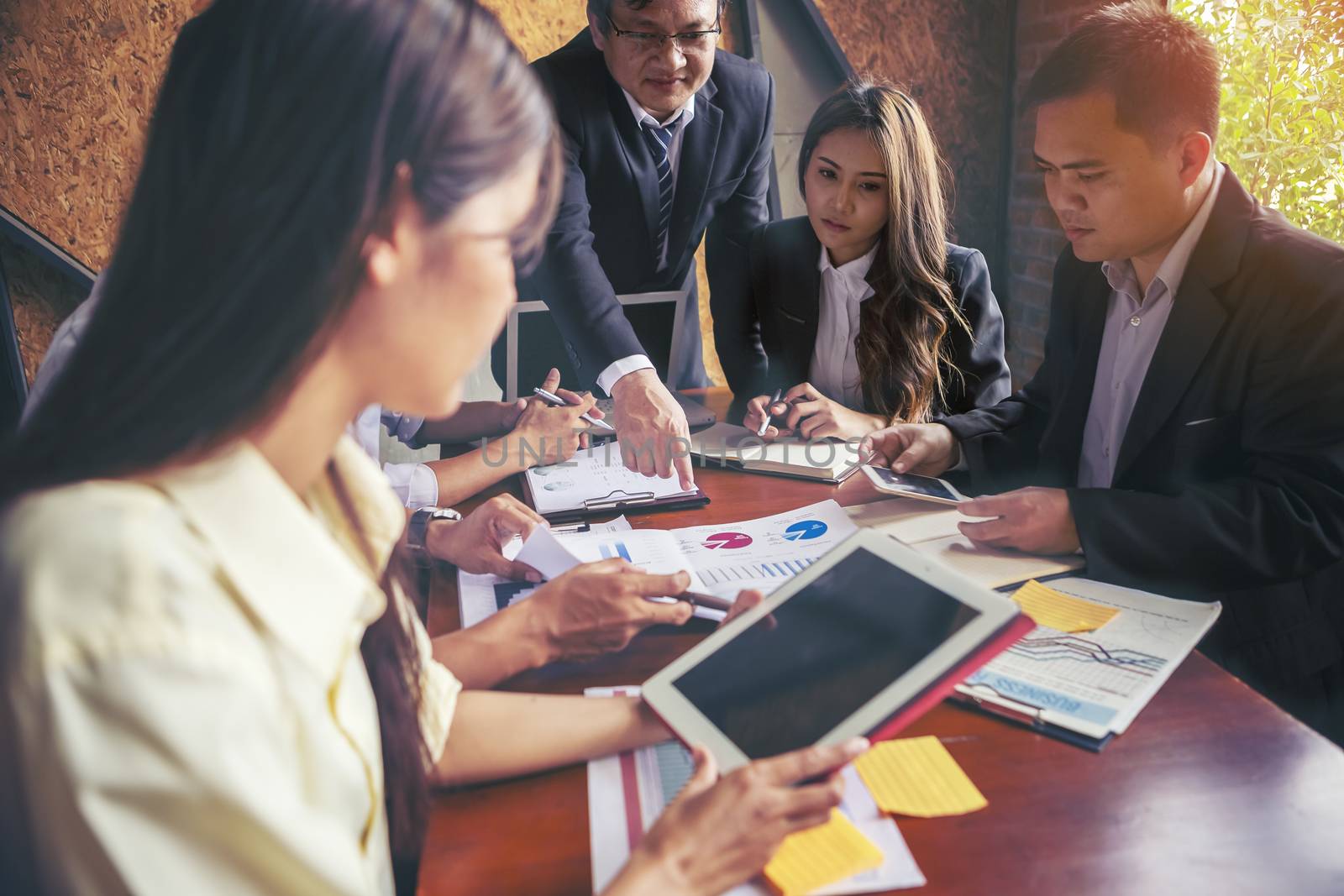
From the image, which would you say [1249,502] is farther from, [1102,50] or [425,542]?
[425,542]

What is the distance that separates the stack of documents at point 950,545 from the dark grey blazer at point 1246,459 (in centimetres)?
6

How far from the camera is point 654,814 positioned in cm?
84

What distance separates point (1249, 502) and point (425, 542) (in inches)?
44.5

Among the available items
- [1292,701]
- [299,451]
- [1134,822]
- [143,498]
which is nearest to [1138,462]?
[1292,701]

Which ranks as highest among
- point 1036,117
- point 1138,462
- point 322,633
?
point 1036,117

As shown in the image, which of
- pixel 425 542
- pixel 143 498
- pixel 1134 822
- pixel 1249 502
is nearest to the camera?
pixel 143 498

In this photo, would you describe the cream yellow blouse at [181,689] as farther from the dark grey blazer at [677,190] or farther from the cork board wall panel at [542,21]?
the cork board wall panel at [542,21]

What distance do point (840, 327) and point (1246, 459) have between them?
1064 mm

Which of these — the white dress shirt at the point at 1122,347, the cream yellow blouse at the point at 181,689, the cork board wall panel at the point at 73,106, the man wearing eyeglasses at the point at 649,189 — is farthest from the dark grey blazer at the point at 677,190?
the cork board wall panel at the point at 73,106

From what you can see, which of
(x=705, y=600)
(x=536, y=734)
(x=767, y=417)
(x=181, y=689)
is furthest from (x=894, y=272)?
(x=181, y=689)

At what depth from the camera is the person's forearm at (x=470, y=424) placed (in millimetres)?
1998

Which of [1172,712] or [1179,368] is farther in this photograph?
[1179,368]

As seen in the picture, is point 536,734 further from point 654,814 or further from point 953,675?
point 953,675

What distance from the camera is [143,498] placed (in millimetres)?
590
